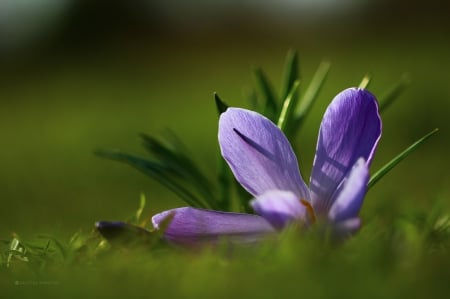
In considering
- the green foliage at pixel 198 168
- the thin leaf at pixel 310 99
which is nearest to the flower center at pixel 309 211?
the green foliage at pixel 198 168

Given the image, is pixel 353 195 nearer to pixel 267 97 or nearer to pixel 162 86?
pixel 267 97

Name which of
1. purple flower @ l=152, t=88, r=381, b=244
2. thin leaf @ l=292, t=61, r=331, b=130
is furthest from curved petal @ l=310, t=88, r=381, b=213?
thin leaf @ l=292, t=61, r=331, b=130

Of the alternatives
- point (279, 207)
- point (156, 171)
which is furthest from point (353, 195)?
point (156, 171)

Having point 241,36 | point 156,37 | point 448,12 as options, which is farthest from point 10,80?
point 448,12

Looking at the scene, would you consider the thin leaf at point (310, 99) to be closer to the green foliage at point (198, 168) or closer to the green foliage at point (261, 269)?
the green foliage at point (198, 168)

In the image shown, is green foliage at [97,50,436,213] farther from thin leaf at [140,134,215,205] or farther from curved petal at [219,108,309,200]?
curved petal at [219,108,309,200]

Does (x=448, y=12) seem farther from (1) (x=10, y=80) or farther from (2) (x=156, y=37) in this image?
(1) (x=10, y=80)
